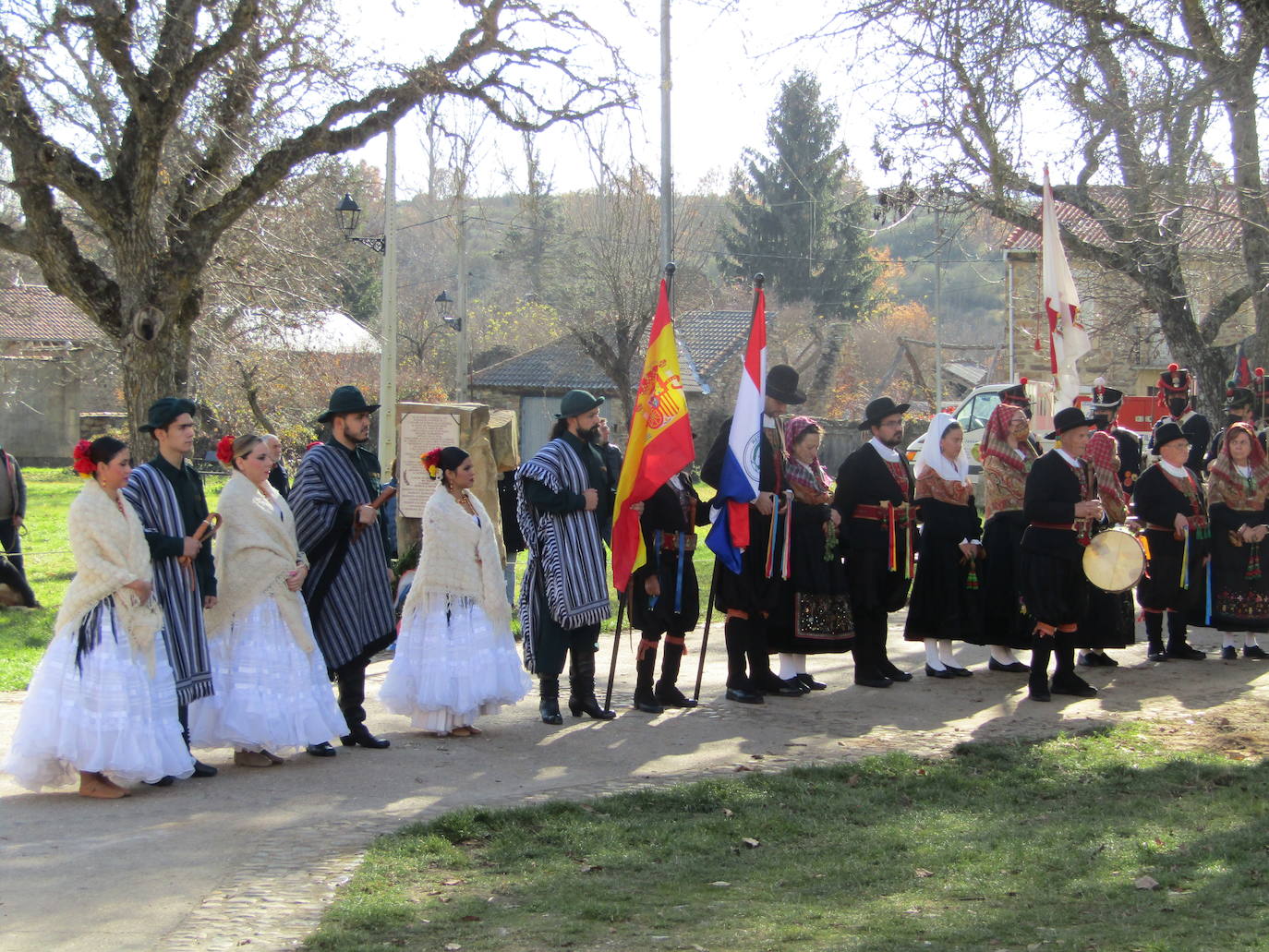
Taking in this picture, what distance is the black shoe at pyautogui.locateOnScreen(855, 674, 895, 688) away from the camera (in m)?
9.35

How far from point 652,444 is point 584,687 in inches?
59.0

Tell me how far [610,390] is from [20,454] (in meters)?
20.6

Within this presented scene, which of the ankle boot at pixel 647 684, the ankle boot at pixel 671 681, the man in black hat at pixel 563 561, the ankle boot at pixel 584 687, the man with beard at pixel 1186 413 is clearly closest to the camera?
the man in black hat at pixel 563 561

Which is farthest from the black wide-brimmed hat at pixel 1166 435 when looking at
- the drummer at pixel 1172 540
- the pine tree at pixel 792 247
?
the pine tree at pixel 792 247

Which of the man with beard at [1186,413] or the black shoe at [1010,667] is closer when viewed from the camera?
the black shoe at [1010,667]

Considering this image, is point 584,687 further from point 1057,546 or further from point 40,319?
point 40,319

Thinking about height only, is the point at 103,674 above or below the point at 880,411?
below

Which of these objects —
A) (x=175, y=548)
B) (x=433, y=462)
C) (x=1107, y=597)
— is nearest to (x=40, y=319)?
(x=433, y=462)

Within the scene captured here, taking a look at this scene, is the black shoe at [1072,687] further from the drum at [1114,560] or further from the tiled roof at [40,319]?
the tiled roof at [40,319]

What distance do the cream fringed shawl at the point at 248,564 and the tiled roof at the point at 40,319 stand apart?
100 ft

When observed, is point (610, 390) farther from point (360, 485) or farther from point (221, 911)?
point (221, 911)

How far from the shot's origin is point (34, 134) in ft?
38.5

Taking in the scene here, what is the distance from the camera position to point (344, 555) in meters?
7.46

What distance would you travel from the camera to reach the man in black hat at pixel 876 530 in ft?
30.4
